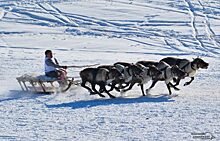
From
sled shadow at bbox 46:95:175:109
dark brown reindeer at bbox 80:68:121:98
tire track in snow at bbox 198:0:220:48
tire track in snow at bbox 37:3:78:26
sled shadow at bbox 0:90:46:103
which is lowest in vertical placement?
sled shadow at bbox 0:90:46:103

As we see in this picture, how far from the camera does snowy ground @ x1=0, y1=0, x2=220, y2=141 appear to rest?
9.41 metres

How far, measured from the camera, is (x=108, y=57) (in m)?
21.6

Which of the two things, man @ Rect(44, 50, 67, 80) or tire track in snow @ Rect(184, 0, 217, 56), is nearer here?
man @ Rect(44, 50, 67, 80)

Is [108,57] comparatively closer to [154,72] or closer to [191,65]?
[191,65]

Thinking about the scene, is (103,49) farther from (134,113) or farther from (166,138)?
(166,138)

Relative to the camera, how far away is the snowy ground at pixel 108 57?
941 centimetres

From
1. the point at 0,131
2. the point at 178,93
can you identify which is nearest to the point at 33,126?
the point at 0,131

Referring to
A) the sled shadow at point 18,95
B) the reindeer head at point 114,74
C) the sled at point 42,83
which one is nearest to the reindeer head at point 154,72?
the reindeer head at point 114,74

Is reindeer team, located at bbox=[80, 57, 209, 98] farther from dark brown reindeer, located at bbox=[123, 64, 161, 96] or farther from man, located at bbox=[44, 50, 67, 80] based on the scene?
man, located at bbox=[44, 50, 67, 80]

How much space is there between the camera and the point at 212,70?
17.4m

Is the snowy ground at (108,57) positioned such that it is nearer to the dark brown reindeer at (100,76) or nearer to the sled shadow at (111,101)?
the sled shadow at (111,101)

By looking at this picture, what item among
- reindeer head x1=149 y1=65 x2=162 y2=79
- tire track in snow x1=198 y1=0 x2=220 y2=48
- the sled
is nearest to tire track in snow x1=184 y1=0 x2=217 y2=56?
tire track in snow x1=198 y1=0 x2=220 y2=48

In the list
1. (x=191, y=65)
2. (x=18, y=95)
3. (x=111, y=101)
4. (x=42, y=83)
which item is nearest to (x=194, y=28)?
(x=191, y=65)

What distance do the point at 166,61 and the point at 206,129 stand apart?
5.04 metres
